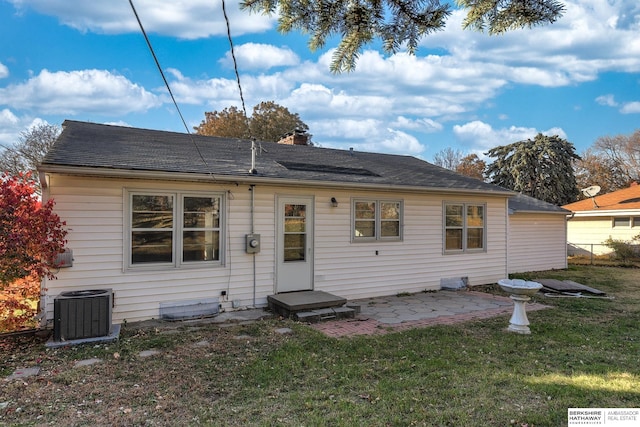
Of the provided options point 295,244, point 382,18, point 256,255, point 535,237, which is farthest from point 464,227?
point 382,18

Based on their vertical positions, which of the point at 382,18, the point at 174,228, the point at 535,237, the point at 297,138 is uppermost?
the point at 297,138

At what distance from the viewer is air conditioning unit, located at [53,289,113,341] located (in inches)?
198

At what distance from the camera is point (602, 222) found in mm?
17094

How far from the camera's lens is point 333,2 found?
3404 mm

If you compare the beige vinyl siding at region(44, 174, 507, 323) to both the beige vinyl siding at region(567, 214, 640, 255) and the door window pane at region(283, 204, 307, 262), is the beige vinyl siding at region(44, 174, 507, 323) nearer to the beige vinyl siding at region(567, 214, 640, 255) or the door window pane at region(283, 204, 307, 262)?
the door window pane at region(283, 204, 307, 262)

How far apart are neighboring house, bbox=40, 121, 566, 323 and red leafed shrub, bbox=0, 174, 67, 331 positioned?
1.07 feet

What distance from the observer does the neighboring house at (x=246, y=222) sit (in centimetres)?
593

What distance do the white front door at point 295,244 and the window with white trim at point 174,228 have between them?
4.05ft

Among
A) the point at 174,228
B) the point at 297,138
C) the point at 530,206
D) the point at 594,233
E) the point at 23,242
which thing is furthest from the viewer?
the point at 594,233

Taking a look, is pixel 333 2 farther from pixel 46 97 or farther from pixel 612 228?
pixel 612 228

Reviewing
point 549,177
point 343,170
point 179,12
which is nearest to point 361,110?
point 343,170

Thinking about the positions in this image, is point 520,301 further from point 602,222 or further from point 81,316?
point 602,222

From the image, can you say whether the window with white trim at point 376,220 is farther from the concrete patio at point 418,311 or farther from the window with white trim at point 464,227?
the window with white trim at point 464,227

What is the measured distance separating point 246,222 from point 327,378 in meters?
3.80
